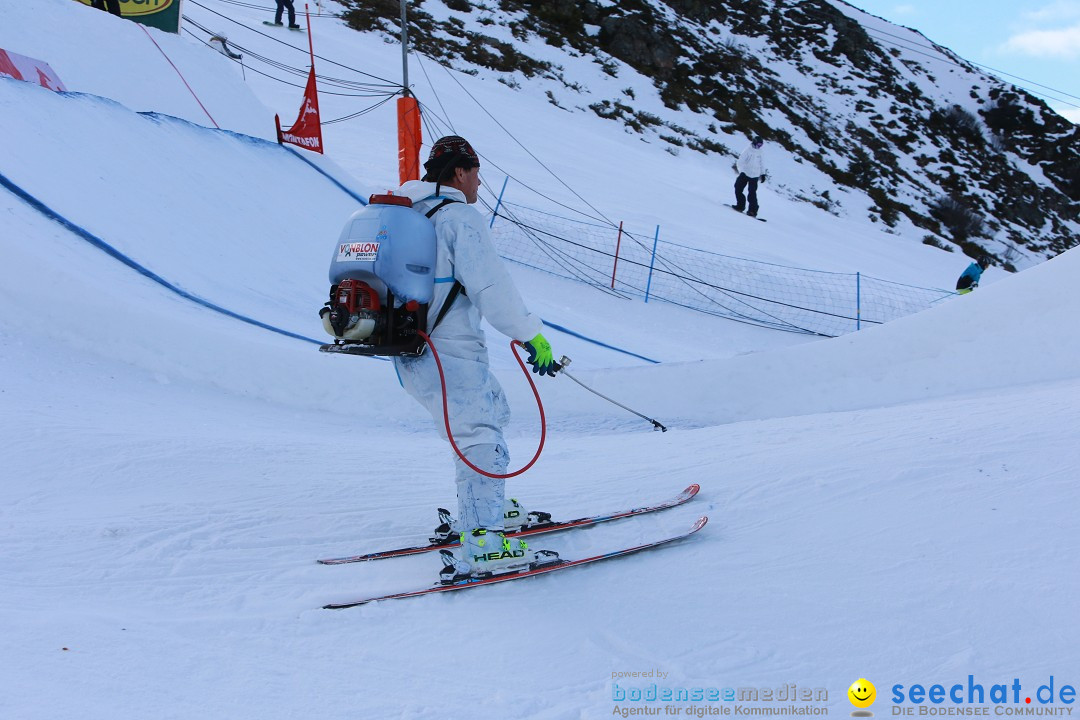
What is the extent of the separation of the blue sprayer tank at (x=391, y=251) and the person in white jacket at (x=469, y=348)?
6 cm

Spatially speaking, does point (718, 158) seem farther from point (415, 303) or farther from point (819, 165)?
point (415, 303)

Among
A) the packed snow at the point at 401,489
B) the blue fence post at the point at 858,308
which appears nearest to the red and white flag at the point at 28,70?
the packed snow at the point at 401,489

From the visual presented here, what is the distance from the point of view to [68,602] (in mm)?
2436

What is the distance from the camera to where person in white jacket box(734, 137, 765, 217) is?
1620 cm

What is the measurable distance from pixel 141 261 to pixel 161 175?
1.68 m

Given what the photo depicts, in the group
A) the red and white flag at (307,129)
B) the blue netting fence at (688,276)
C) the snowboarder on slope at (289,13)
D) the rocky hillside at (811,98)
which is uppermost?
the rocky hillside at (811,98)

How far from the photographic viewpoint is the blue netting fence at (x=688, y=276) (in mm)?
12375

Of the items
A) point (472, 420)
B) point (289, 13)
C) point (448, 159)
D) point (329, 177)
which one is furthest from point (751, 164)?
point (472, 420)

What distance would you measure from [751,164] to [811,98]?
62.3ft

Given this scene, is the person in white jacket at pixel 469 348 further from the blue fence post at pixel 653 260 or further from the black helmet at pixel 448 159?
the blue fence post at pixel 653 260

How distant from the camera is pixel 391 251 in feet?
8.85

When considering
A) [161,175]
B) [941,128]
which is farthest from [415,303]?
[941,128]

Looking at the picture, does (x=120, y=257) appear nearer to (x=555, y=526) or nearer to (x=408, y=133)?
(x=555, y=526)

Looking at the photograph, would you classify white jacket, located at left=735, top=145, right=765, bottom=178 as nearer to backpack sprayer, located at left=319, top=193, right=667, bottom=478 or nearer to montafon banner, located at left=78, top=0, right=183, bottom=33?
montafon banner, located at left=78, top=0, right=183, bottom=33
